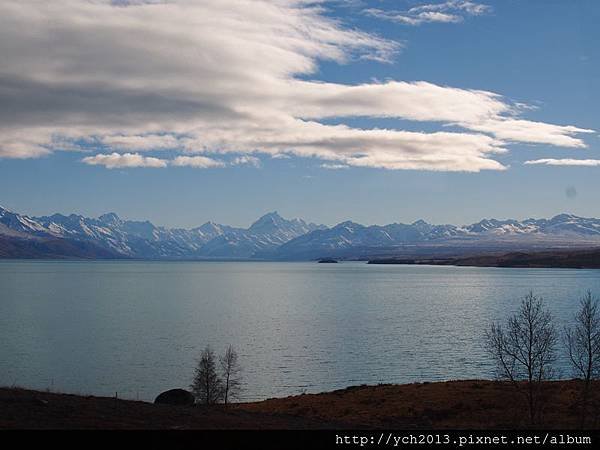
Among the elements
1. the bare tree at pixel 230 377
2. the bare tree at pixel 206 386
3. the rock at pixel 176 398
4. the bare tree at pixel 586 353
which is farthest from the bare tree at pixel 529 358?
the bare tree at pixel 230 377

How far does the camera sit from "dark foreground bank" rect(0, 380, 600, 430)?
36.5 meters

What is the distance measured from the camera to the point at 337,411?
217 feet

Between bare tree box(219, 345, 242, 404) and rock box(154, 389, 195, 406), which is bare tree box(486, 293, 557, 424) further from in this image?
bare tree box(219, 345, 242, 404)

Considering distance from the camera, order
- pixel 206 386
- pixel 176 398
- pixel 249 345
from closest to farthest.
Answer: pixel 176 398, pixel 206 386, pixel 249 345

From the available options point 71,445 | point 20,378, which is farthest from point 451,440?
point 20,378

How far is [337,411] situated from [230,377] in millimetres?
31942

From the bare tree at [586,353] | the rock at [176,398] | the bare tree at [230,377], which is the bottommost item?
the bare tree at [230,377]

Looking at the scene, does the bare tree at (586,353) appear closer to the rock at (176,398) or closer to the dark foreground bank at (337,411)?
the dark foreground bank at (337,411)

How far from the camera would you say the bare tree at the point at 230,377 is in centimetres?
7920

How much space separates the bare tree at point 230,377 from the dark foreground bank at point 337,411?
19.7 feet

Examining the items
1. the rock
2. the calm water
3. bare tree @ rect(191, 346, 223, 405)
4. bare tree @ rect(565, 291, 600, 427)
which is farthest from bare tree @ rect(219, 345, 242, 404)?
bare tree @ rect(565, 291, 600, 427)

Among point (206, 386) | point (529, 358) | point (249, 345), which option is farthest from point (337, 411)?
point (249, 345)

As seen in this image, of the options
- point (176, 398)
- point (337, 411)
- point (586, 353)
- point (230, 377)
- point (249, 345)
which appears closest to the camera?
point (176, 398)

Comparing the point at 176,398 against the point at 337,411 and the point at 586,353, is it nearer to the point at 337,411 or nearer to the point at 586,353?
the point at 337,411
